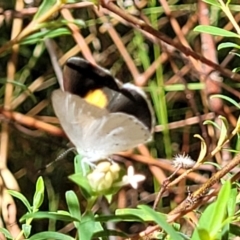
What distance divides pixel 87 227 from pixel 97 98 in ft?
A: 0.54

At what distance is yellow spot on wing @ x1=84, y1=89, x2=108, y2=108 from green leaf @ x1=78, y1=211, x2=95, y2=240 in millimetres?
129

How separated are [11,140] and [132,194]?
0.29m

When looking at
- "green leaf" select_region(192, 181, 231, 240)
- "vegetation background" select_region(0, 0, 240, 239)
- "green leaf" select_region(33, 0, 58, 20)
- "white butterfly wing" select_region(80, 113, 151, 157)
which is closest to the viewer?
"green leaf" select_region(192, 181, 231, 240)

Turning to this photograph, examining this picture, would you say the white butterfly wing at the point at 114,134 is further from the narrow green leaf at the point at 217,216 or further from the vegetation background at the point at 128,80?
the vegetation background at the point at 128,80

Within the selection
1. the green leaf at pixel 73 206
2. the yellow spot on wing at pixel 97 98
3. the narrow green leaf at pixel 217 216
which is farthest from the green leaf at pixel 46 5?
the narrow green leaf at pixel 217 216

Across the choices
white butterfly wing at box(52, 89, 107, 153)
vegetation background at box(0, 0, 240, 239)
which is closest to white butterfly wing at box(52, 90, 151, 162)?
white butterfly wing at box(52, 89, 107, 153)

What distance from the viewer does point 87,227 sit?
0.50 metres

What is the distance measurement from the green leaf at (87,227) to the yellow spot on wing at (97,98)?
129 millimetres

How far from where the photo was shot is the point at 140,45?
1.17 m

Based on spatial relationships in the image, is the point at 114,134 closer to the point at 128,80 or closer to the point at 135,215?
the point at 135,215

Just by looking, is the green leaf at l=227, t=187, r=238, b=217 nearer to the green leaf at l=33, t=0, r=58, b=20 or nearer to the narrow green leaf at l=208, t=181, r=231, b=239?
the narrow green leaf at l=208, t=181, r=231, b=239

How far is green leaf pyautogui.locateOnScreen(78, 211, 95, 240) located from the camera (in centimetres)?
49

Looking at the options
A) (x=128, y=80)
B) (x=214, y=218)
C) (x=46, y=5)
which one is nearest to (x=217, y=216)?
(x=214, y=218)

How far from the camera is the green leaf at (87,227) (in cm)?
49
